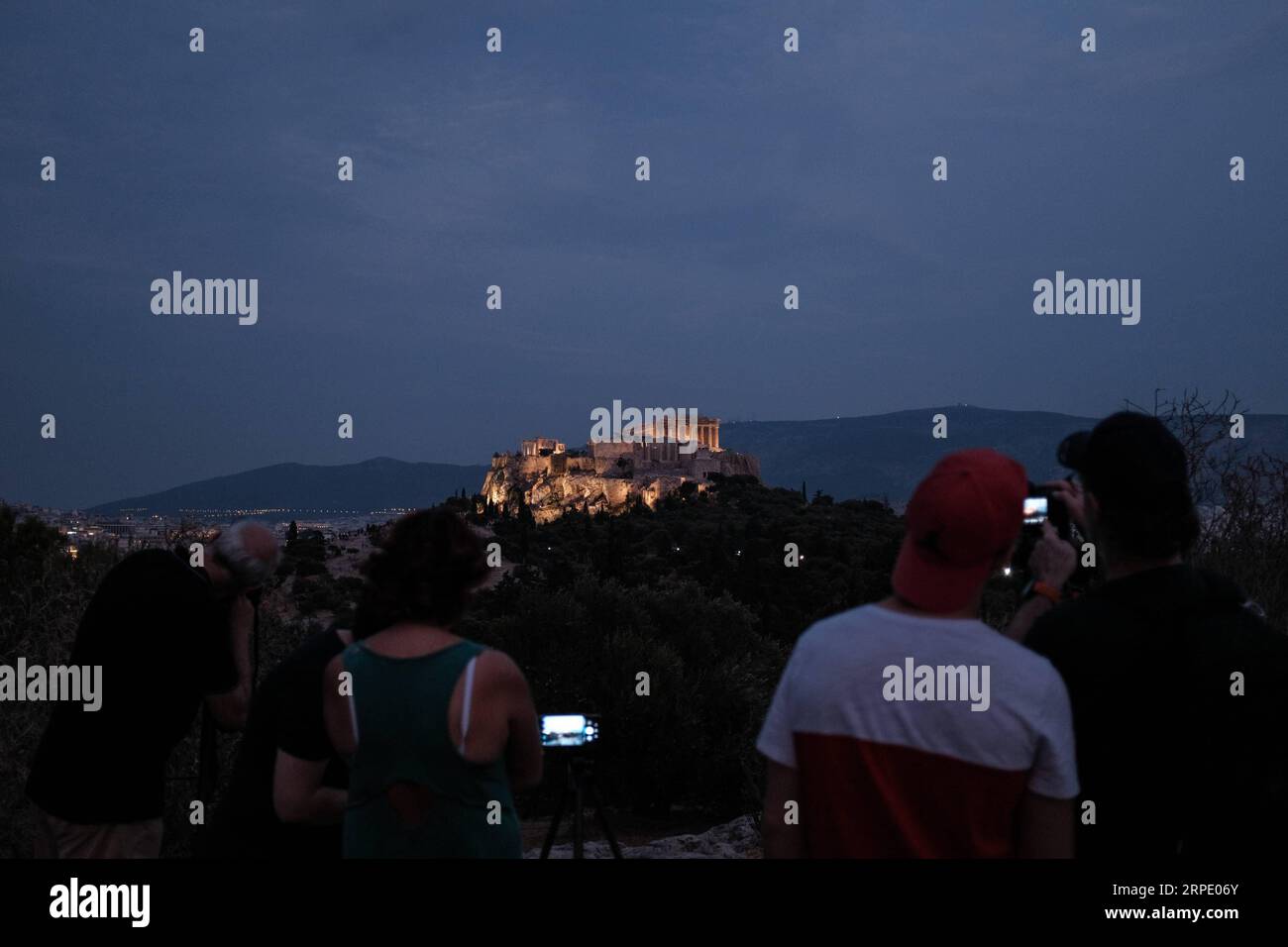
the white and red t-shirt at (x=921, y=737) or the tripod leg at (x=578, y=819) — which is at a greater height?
the white and red t-shirt at (x=921, y=737)

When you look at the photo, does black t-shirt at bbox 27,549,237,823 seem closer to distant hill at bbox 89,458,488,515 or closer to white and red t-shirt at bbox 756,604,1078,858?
white and red t-shirt at bbox 756,604,1078,858

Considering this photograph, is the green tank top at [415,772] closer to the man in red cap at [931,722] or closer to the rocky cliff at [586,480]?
the man in red cap at [931,722]

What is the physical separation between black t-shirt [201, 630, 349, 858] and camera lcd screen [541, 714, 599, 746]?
119 cm

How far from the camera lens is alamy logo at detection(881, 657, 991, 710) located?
1908 mm

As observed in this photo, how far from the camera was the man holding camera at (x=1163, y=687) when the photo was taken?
6.94ft

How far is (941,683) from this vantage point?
194 cm

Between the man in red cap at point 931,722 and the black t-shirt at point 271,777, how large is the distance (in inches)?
53.3

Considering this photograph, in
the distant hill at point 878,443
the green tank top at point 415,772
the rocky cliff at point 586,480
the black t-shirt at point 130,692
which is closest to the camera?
the green tank top at point 415,772

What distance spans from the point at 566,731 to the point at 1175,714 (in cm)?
237

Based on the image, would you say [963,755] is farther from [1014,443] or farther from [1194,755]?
[1014,443]

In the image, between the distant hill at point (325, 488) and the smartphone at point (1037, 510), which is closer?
the smartphone at point (1037, 510)
